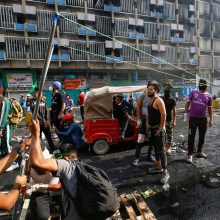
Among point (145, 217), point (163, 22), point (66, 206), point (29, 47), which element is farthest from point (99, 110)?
point (163, 22)

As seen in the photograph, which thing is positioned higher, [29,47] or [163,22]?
[163,22]

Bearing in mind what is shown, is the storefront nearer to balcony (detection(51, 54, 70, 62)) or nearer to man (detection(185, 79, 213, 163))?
balcony (detection(51, 54, 70, 62))

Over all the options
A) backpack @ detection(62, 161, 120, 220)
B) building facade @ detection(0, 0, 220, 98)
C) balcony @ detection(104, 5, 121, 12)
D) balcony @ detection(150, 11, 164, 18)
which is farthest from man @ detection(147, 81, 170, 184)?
balcony @ detection(150, 11, 164, 18)

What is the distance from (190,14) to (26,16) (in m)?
27.9

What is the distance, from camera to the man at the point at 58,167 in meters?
2.24

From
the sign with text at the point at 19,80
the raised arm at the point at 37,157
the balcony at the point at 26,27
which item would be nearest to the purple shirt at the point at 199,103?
the raised arm at the point at 37,157

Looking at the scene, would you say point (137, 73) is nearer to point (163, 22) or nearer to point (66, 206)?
point (163, 22)

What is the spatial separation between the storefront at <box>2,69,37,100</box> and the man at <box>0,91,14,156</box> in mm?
21156

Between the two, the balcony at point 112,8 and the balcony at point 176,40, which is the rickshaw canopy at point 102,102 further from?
the balcony at point 176,40

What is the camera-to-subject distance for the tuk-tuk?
671 cm

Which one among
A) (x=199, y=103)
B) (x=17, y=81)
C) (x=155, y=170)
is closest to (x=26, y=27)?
(x=17, y=81)

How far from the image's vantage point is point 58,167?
232cm

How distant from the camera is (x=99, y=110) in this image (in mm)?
6816

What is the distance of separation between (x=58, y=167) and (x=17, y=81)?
2605 cm
